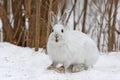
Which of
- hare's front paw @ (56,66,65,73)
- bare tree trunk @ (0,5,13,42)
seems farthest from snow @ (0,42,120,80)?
bare tree trunk @ (0,5,13,42)

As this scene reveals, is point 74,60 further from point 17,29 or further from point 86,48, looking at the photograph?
point 17,29

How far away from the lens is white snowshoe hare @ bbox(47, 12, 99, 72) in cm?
362

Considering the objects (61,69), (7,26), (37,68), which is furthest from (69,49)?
(7,26)

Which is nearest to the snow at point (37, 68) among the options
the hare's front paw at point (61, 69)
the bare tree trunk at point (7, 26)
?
the hare's front paw at point (61, 69)

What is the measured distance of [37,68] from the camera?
13.3 ft

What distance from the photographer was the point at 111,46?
655cm

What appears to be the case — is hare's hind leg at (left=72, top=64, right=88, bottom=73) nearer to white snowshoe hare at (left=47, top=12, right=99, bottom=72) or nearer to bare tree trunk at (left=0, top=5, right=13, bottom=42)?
white snowshoe hare at (left=47, top=12, right=99, bottom=72)

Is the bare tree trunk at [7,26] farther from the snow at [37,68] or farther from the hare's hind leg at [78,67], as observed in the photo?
the hare's hind leg at [78,67]

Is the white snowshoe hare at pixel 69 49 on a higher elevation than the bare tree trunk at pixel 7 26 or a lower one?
lower

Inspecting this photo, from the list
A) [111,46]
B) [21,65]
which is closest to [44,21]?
[111,46]

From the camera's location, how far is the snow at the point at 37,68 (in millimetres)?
3688

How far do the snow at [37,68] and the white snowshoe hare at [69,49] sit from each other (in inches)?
3.7

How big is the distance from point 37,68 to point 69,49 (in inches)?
21.6

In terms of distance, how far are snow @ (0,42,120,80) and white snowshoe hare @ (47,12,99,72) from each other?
0.10 meters
